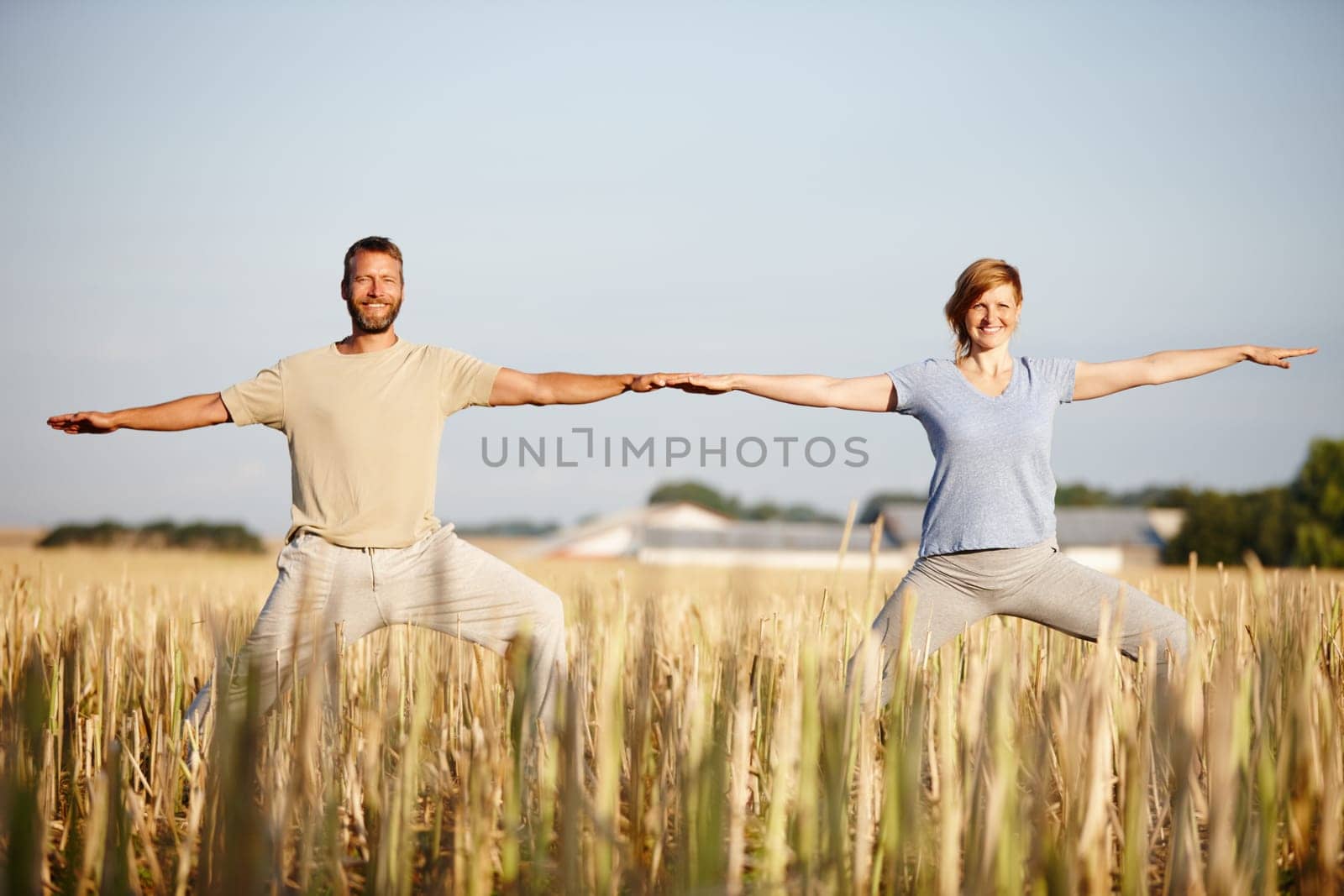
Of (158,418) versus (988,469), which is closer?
(988,469)

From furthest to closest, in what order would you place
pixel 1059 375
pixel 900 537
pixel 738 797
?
pixel 900 537, pixel 1059 375, pixel 738 797

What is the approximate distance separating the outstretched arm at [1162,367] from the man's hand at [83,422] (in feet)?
11.4

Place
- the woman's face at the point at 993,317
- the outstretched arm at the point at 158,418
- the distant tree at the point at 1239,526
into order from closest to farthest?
the woman's face at the point at 993,317
the outstretched arm at the point at 158,418
the distant tree at the point at 1239,526

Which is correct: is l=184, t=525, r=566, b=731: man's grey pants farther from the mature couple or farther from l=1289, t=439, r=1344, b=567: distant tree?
l=1289, t=439, r=1344, b=567: distant tree

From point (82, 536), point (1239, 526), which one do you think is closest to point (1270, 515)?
point (1239, 526)

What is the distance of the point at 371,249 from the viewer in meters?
4.53

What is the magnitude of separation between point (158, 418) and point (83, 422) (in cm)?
28

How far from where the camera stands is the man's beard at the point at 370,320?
14.6 feet

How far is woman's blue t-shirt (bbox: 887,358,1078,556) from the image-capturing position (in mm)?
4254

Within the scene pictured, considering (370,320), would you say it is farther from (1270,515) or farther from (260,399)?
(1270,515)

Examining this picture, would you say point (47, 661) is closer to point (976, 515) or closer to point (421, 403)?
point (421, 403)

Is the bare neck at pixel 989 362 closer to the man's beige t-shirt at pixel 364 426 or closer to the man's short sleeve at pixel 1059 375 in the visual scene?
the man's short sleeve at pixel 1059 375

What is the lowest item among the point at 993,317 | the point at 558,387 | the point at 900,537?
the point at 900,537

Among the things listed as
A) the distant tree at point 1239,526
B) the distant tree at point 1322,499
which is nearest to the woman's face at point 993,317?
the distant tree at point 1322,499
